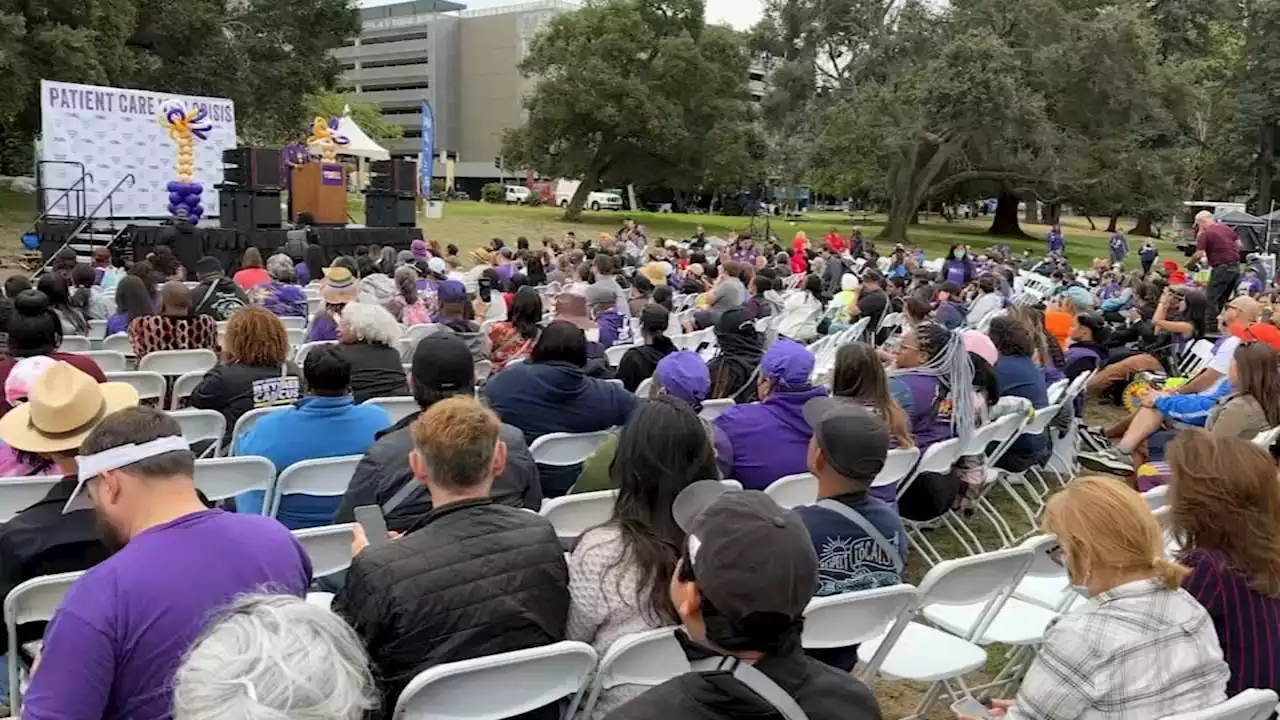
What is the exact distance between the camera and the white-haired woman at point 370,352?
5199 millimetres

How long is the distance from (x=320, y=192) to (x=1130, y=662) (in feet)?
66.7

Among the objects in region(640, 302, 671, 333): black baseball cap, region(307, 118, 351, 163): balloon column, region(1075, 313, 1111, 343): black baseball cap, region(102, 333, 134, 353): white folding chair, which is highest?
region(307, 118, 351, 163): balloon column

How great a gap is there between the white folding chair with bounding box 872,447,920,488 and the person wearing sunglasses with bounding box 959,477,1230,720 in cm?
172

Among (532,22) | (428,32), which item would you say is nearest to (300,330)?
(532,22)

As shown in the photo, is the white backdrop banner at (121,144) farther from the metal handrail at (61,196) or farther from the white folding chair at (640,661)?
the white folding chair at (640,661)

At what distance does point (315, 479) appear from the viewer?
3740 mm

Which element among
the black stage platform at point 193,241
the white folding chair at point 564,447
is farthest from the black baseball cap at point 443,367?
the black stage platform at point 193,241

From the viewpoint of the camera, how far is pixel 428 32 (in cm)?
9569

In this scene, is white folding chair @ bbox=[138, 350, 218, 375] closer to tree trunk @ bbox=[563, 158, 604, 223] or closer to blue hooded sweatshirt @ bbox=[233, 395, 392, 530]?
blue hooded sweatshirt @ bbox=[233, 395, 392, 530]

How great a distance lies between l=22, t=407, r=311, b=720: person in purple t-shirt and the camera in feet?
6.13

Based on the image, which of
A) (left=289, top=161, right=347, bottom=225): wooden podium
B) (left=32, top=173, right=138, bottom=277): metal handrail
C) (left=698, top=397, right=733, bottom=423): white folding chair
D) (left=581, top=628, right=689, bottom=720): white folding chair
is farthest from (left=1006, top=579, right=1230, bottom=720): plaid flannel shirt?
(left=289, top=161, right=347, bottom=225): wooden podium

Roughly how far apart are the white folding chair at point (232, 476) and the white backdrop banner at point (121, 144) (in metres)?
16.4

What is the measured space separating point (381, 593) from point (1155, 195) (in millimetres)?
37603

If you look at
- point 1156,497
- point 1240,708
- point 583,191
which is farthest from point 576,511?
point 583,191
